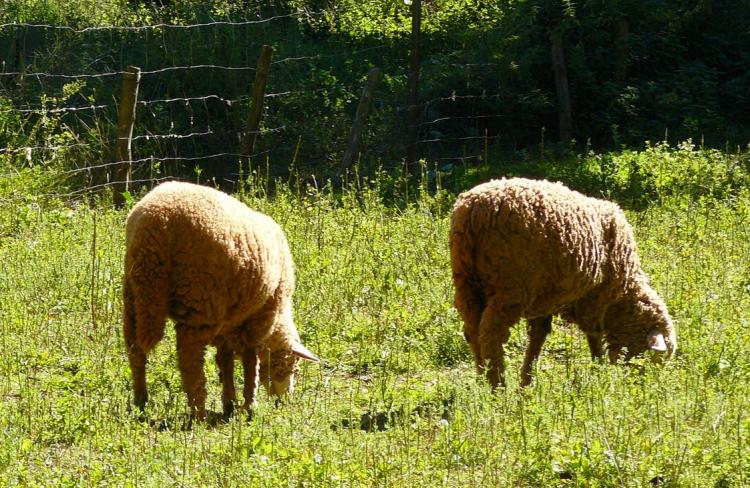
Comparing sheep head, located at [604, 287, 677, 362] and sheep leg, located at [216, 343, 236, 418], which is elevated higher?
sheep head, located at [604, 287, 677, 362]

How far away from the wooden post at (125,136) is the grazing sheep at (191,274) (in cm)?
455

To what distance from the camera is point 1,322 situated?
7.98 m

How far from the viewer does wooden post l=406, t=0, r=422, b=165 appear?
42.3 feet

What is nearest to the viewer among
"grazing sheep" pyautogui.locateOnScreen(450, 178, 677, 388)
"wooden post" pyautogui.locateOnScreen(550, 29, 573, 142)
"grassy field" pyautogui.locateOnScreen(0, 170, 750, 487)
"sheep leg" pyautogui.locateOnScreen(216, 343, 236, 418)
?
"grassy field" pyautogui.locateOnScreen(0, 170, 750, 487)

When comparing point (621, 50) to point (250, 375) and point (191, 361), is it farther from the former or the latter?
point (191, 361)

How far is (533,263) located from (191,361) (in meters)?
2.21

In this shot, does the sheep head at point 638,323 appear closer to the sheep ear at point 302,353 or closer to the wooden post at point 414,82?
the sheep ear at point 302,353

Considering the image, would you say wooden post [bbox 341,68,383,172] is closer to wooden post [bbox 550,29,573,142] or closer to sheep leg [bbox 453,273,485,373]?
wooden post [bbox 550,29,573,142]

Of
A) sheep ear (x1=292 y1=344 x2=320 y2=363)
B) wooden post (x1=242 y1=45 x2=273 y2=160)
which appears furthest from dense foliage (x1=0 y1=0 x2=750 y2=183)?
sheep ear (x1=292 y1=344 x2=320 y2=363)

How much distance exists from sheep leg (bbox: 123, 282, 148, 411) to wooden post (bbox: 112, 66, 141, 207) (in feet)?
15.3

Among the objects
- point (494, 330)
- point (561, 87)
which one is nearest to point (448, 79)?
point (561, 87)

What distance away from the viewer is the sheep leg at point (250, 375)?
7191 mm

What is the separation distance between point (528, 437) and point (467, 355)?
253 cm

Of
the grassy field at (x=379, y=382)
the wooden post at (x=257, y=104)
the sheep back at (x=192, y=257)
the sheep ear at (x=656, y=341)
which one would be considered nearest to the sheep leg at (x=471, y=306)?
the grassy field at (x=379, y=382)
